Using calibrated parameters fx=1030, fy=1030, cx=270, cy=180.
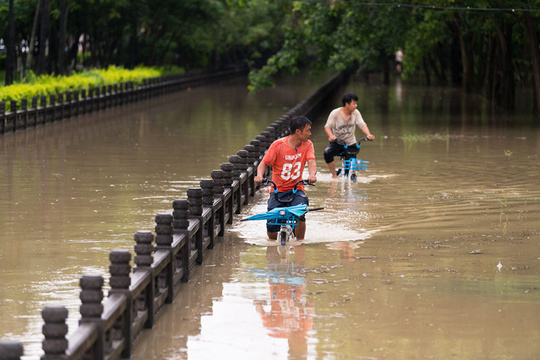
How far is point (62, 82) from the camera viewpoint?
122 ft

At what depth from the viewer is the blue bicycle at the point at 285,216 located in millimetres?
11617

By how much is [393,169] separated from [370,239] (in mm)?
8110

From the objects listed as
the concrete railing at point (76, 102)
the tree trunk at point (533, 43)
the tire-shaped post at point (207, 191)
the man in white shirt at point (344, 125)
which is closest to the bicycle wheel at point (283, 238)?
the tire-shaped post at point (207, 191)

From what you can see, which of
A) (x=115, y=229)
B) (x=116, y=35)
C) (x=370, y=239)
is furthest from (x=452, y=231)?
(x=116, y=35)

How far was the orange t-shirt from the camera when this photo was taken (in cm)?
1190

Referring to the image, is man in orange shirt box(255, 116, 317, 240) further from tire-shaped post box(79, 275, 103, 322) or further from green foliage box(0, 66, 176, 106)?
green foliage box(0, 66, 176, 106)

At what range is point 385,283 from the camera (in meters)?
10.0

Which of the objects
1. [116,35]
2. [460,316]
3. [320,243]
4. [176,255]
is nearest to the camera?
[460,316]

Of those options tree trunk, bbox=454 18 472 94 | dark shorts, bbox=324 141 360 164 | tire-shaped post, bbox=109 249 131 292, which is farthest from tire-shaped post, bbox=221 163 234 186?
tree trunk, bbox=454 18 472 94

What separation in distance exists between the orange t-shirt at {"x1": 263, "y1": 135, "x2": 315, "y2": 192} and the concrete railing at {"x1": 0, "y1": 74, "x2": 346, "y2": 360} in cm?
76

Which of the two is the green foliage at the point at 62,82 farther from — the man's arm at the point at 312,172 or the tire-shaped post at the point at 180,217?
the tire-shaped post at the point at 180,217

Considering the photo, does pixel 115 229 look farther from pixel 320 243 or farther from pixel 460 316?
pixel 460 316

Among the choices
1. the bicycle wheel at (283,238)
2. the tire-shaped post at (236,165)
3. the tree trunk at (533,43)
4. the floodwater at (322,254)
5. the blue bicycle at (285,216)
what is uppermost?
the tree trunk at (533,43)

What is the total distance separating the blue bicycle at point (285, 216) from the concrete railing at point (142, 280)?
65 cm
